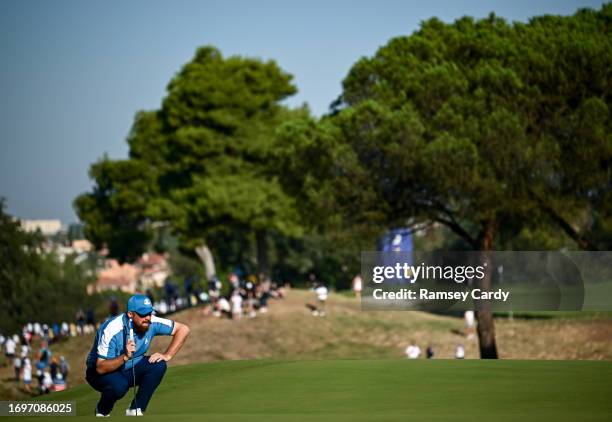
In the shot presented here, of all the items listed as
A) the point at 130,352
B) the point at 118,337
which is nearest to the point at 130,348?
the point at 130,352

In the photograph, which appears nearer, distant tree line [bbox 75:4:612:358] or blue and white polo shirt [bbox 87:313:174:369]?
blue and white polo shirt [bbox 87:313:174:369]

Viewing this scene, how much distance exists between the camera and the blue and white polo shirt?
11023 millimetres

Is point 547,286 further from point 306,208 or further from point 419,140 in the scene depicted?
point 306,208

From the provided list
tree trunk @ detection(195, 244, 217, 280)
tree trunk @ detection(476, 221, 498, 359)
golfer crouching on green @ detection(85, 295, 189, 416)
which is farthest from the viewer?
tree trunk @ detection(195, 244, 217, 280)

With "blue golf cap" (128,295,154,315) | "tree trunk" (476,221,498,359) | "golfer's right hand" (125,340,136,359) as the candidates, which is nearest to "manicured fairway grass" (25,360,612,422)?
"golfer's right hand" (125,340,136,359)

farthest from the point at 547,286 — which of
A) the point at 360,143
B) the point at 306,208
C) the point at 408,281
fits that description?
the point at 306,208

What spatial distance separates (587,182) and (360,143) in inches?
323

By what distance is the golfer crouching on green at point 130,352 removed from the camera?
1092cm

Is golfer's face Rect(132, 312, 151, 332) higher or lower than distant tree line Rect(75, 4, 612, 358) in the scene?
lower

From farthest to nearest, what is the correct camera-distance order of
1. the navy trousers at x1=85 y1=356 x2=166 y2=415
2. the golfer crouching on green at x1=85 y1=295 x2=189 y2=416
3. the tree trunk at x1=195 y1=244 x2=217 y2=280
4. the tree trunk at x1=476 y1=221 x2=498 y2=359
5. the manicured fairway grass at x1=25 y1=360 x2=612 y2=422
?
the tree trunk at x1=195 y1=244 x2=217 y2=280, the tree trunk at x1=476 y1=221 x2=498 y2=359, the manicured fairway grass at x1=25 y1=360 x2=612 y2=422, the navy trousers at x1=85 y1=356 x2=166 y2=415, the golfer crouching on green at x1=85 y1=295 x2=189 y2=416

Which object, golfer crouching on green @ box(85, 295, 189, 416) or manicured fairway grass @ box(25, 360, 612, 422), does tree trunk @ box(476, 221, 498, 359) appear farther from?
golfer crouching on green @ box(85, 295, 189, 416)

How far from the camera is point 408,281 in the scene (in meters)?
32.8

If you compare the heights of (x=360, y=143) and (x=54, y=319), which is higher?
(x=360, y=143)

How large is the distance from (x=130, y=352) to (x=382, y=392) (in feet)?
18.5
